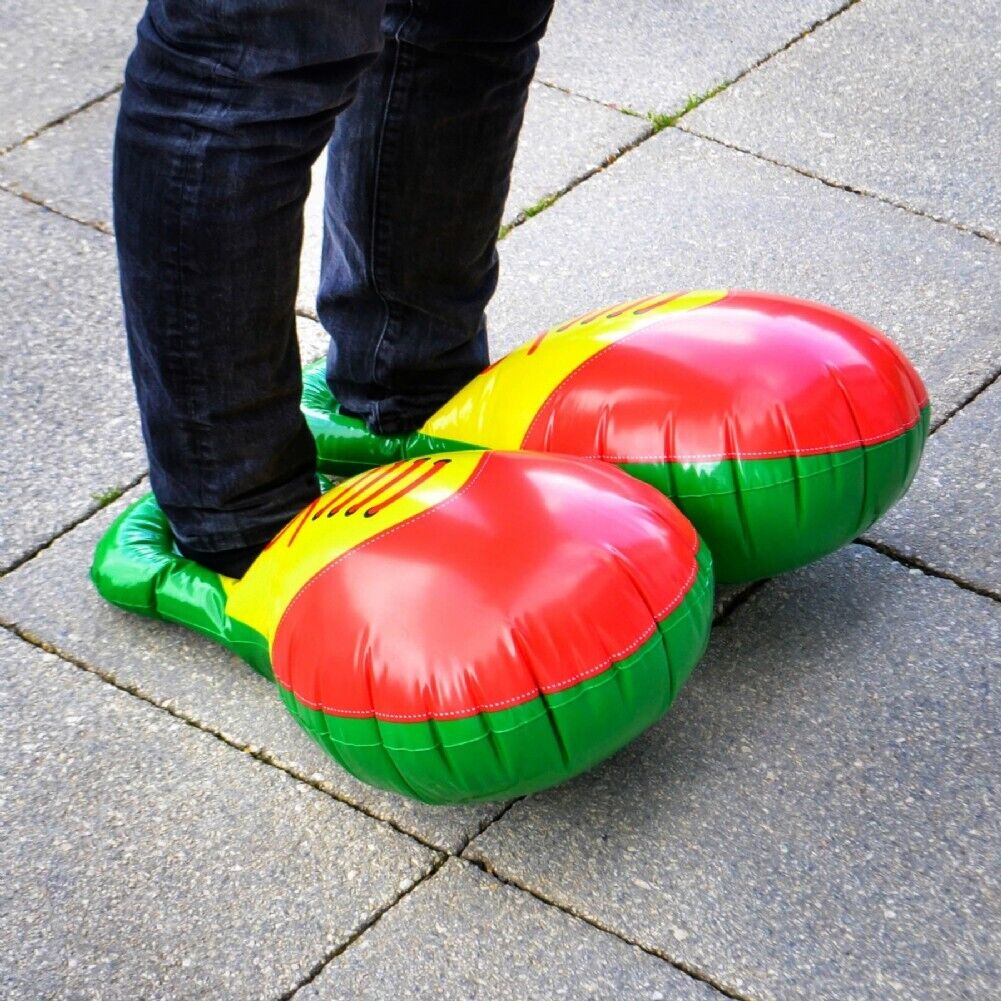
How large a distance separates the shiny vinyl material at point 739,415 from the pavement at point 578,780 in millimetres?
276

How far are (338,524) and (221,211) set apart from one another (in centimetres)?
46

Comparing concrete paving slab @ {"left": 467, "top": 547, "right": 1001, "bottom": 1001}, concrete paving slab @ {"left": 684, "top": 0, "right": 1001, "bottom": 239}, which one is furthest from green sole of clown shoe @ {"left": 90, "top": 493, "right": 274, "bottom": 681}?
concrete paving slab @ {"left": 684, "top": 0, "right": 1001, "bottom": 239}

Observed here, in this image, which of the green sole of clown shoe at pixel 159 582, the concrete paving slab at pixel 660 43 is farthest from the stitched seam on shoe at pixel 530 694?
the concrete paving slab at pixel 660 43

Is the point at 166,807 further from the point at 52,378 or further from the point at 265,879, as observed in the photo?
the point at 52,378

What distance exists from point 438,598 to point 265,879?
47cm

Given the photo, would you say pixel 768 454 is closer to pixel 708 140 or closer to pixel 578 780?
pixel 578 780

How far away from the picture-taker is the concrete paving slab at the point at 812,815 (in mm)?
2002

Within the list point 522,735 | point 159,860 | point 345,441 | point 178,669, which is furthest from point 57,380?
point 522,735

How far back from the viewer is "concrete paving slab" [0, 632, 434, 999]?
198 cm

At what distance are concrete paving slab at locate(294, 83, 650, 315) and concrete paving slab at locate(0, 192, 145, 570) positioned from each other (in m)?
0.46

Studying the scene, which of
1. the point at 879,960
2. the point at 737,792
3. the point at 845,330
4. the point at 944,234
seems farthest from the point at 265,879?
the point at 944,234

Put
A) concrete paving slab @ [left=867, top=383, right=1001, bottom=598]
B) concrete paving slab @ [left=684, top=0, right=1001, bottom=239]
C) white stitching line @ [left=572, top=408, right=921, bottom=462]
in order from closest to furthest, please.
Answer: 1. white stitching line @ [left=572, top=408, right=921, bottom=462]
2. concrete paving slab @ [left=867, top=383, right=1001, bottom=598]
3. concrete paving slab @ [left=684, top=0, right=1001, bottom=239]

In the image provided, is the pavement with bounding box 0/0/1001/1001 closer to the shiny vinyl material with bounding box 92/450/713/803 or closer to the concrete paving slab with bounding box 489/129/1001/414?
the concrete paving slab with bounding box 489/129/1001/414

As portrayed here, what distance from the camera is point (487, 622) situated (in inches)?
76.8
